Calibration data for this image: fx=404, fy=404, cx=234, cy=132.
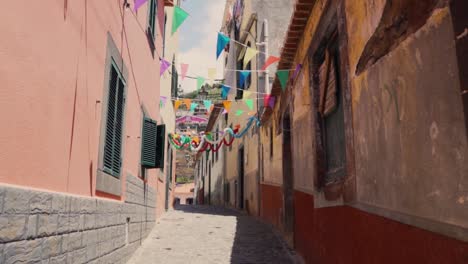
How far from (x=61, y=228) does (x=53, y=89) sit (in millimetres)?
1240

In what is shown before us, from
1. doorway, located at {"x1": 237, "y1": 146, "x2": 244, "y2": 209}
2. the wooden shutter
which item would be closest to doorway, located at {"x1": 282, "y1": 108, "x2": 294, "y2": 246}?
the wooden shutter

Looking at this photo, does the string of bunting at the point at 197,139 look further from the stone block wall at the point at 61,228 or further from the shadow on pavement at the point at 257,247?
the stone block wall at the point at 61,228

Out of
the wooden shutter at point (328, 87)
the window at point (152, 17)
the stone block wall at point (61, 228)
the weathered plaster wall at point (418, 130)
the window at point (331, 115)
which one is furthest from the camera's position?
the window at point (152, 17)

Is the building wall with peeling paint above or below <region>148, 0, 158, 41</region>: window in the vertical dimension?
below

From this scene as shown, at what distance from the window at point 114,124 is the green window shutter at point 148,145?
219 centimetres

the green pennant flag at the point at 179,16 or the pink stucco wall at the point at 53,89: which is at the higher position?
the green pennant flag at the point at 179,16

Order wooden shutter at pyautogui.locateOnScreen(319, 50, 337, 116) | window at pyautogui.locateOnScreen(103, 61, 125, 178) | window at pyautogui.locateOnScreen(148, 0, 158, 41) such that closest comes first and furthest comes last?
1. wooden shutter at pyautogui.locateOnScreen(319, 50, 337, 116)
2. window at pyautogui.locateOnScreen(103, 61, 125, 178)
3. window at pyautogui.locateOnScreen(148, 0, 158, 41)

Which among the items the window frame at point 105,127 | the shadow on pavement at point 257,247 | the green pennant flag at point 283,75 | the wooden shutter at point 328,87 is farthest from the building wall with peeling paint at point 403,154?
the green pennant flag at point 283,75

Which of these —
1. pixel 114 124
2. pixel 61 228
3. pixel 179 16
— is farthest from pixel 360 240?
pixel 179 16

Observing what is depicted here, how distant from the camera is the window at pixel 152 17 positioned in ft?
28.8

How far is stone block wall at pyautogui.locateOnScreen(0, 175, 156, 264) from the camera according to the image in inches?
106

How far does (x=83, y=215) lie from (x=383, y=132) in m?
3.10

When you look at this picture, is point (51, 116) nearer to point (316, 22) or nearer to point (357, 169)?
point (357, 169)

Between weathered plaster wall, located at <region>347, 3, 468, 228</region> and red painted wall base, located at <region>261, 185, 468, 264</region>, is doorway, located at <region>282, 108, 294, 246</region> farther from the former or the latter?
weathered plaster wall, located at <region>347, 3, 468, 228</region>
